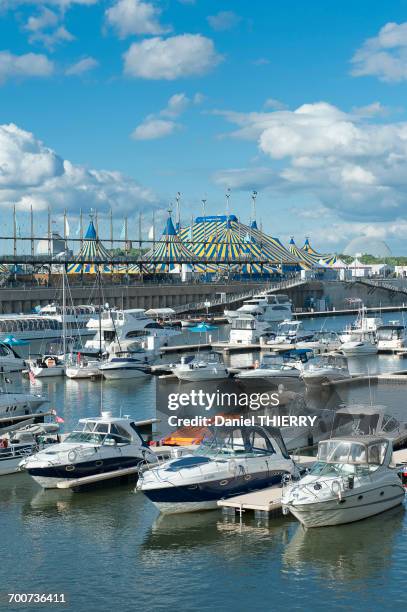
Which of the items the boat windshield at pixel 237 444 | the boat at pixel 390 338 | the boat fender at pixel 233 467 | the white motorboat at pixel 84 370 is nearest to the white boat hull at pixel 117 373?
the white motorboat at pixel 84 370

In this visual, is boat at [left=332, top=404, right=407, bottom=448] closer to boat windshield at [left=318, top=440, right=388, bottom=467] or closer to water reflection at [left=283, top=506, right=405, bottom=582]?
boat windshield at [left=318, top=440, right=388, bottom=467]

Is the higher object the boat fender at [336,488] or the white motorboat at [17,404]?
the white motorboat at [17,404]

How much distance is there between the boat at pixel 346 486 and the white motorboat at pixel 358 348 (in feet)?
151

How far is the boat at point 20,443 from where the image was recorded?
31.7m

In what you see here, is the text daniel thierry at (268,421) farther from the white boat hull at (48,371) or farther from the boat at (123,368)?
the white boat hull at (48,371)

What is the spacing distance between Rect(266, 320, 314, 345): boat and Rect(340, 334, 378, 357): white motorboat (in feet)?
23.0

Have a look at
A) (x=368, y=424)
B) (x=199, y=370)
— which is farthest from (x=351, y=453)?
(x=199, y=370)

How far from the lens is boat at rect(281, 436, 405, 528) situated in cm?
2452

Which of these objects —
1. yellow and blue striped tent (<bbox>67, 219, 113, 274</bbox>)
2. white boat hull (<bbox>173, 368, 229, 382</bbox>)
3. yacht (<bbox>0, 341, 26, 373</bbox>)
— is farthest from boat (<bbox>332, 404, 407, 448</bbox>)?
yellow and blue striped tent (<bbox>67, 219, 113, 274</bbox>)

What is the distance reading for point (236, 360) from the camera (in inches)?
2896

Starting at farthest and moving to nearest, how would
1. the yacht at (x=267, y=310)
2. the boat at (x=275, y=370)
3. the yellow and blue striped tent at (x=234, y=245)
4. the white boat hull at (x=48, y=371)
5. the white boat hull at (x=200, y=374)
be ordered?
1. the yellow and blue striped tent at (x=234, y=245)
2. the yacht at (x=267, y=310)
3. the white boat hull at (x=48, y=371)
4. the white boat hull at (x=200, y=374)
5. the boat at (x=275, y=370)

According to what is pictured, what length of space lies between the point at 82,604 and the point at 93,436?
32.5 ft

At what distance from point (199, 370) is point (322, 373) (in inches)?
324

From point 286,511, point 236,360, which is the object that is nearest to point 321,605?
point 286,511
